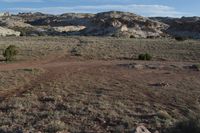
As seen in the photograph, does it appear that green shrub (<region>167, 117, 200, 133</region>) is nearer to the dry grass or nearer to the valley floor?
the valley floor

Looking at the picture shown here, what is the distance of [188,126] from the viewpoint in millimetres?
12984

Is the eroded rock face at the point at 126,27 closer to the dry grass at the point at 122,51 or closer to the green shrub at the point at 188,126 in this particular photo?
the dry grass at the point at 122,51

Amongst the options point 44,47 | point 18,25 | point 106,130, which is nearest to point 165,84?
point 106,130

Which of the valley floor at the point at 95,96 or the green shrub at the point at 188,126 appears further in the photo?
the valley floor at the point at 95,96

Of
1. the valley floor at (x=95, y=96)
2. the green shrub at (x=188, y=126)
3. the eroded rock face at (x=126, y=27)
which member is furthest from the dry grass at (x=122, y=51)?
the eroded rock face at (x=126, y=27)

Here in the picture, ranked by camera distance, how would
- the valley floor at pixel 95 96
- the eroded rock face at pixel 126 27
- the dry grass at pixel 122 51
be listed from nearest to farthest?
the valley floor at pixel 95 96 → the dry grass at pixel 122 51 → the eroded rock face at pixel 126 27

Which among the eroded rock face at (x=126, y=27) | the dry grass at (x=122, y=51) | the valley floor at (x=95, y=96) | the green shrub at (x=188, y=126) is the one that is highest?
the green shrub at (x=188, y=126)

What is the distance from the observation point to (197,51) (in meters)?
37.5

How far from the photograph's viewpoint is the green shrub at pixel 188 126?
41.7 feet

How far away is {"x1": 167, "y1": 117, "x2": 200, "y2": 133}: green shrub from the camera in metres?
12.7

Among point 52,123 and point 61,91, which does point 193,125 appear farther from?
point 61,91

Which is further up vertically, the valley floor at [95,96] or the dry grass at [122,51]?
the valley floor at [95,96]

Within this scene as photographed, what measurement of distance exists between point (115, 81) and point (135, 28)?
71795mm

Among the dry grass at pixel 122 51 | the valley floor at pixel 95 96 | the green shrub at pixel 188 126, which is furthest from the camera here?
the dry grass at pixel 122 51
